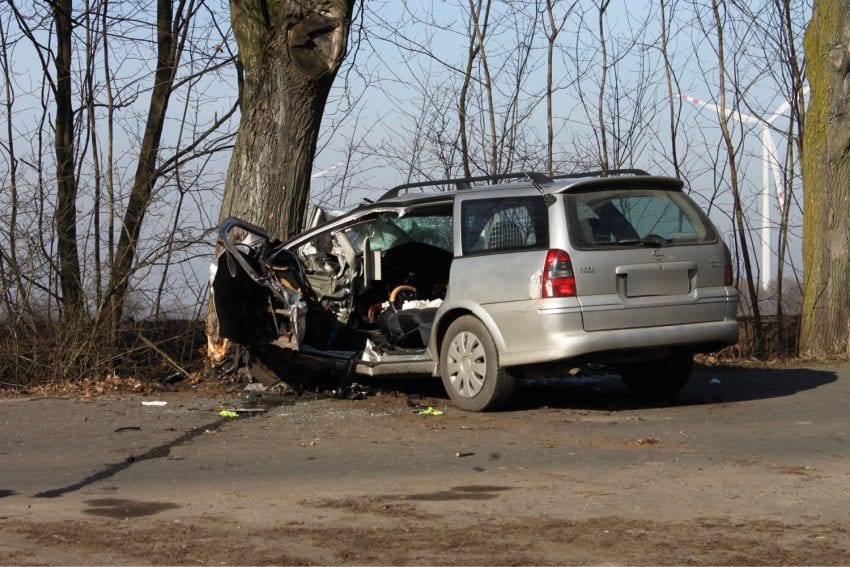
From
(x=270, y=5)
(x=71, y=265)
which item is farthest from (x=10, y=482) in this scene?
(x=270, y=5)

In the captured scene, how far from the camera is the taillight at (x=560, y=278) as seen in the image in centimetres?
857

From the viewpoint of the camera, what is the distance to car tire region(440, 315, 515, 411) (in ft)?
29.6

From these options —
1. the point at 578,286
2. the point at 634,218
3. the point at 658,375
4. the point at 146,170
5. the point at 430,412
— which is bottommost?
the point at 430,412

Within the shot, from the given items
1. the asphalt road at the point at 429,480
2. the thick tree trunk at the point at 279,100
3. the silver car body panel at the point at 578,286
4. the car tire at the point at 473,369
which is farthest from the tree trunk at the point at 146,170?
the car tire at the point at 473,369

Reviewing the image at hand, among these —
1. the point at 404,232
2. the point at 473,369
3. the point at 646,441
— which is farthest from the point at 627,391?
the point at 646,441

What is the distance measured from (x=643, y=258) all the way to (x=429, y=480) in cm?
303

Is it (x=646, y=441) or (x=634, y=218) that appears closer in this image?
(x=646, y=441)

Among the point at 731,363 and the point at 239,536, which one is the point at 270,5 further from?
the point at 239,536

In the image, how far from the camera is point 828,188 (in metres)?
13.8

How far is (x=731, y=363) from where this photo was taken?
43.9 ft

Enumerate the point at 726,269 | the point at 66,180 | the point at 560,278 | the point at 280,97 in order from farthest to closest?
the point at 66,180, the point at 280,97, the point at 726,269, the point at 560,278

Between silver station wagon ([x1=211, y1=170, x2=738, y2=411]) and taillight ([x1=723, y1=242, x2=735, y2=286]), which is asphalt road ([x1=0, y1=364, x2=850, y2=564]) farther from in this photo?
taillight ([x1=723, y1=242, x2=735, y2=286])

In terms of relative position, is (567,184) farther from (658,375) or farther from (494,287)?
(658,375)

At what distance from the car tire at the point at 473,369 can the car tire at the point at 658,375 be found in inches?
61.1
